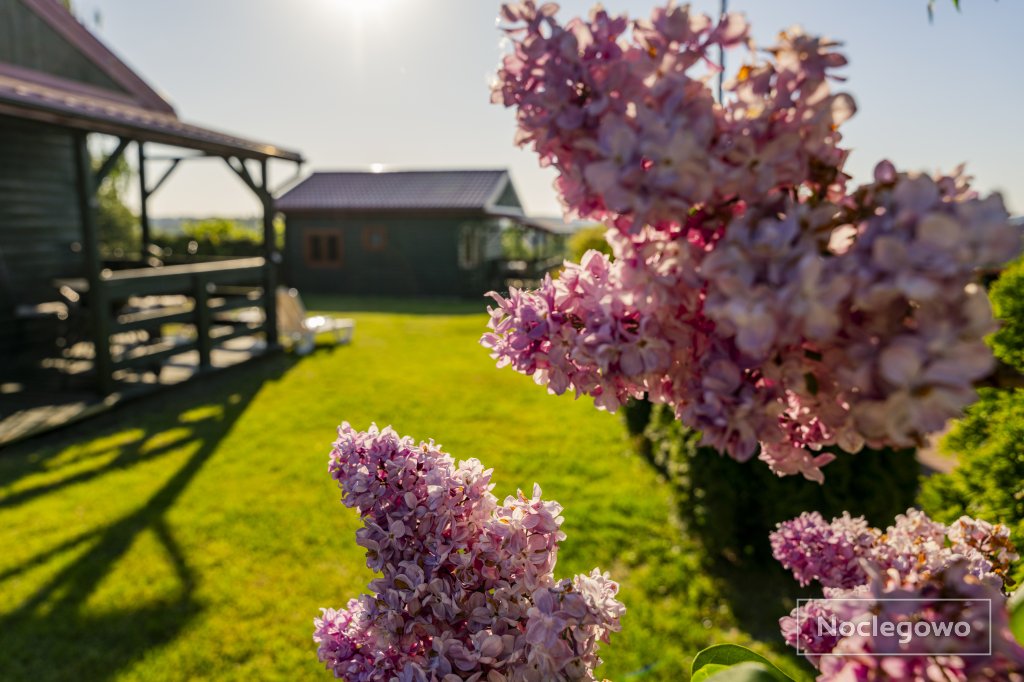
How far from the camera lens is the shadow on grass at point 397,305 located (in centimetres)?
1653

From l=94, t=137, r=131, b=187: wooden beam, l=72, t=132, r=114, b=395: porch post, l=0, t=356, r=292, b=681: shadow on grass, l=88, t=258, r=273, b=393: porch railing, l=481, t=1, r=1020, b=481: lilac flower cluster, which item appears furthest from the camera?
l=88, t=258, r=273, b=393: porch railing

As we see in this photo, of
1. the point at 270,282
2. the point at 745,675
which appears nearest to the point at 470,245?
the point at 270,282

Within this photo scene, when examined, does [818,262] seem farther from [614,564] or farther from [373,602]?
[614,564]

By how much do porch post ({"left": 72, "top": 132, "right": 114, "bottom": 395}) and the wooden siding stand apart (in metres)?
3.97

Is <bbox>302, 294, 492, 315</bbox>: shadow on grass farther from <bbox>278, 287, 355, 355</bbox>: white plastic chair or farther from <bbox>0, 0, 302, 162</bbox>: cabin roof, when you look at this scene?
<bbox>0, 0, 302, 162</bbox>: cabin roof

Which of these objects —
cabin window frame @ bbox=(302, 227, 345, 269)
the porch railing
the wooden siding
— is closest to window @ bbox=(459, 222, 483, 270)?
cabin window frame @ bbox=(302, 227, 345, 269)

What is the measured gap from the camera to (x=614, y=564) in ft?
13.4

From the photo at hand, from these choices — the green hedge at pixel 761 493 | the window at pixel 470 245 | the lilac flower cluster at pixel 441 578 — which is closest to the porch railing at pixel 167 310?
the green hedge at pixel 761 493

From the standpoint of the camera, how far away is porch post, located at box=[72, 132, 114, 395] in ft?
21.6

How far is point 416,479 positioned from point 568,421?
6094mm

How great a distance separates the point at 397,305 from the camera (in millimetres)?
17812

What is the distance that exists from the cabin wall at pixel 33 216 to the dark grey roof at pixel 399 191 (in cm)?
1130

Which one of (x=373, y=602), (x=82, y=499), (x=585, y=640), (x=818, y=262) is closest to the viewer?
(x=818, y=262)

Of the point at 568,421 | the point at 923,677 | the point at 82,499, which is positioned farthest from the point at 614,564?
the point at 82,499
